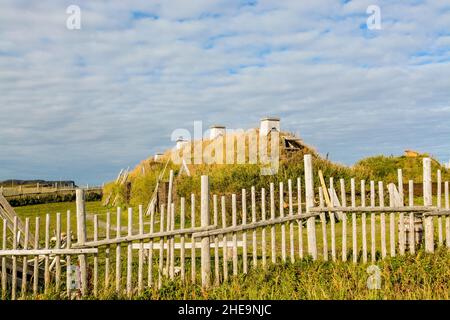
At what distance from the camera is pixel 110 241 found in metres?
7.60

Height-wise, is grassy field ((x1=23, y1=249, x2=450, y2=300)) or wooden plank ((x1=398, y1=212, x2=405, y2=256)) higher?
wooden plank ((x1=398, y1=212, x2=405, y2=256))

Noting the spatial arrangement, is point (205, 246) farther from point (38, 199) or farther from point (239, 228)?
point (38, 199)

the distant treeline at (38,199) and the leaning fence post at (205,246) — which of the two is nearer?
the leaning fence post at (205,246)

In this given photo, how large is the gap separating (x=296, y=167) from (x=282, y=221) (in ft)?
39.7

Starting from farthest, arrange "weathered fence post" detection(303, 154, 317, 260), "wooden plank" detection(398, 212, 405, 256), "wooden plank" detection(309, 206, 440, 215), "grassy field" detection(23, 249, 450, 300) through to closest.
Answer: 1. "wooden plank" detection(398, 212, 405, 256)
2. "wooden plank" detection(309, 206, 440, 215)
3. "weathered fence post" detection(303, 154, 317, 260)
4. "grassy field" detection(23, 249, 450, 300)

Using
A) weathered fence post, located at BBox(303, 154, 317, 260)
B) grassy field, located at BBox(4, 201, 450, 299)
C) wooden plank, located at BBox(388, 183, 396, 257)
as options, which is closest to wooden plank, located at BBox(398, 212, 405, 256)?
wooden plank, located at BBox(388, 183, 396, 257)

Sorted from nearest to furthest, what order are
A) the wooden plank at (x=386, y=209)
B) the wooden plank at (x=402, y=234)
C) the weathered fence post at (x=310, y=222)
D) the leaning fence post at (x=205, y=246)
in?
the leaning fence post at (x=205, y=246), the weathered fence post at (x=310, y=222), the wooden plank at (x=386, y=209), the wooden plank at (x=402, y=234)

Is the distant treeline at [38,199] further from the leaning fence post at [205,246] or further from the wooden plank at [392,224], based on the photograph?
the wooden plank at [392,224]

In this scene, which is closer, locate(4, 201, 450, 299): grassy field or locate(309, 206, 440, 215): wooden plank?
locate(4, 201, 450, 299): grassy field

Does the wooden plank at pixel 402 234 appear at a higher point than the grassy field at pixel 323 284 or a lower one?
higher

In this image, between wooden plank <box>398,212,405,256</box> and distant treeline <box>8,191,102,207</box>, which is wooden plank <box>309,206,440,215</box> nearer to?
wooden plank <box>398,212,405,256</box>

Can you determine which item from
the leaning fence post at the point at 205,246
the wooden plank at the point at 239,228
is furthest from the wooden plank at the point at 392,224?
the leaning fence post at the point at 205,246
